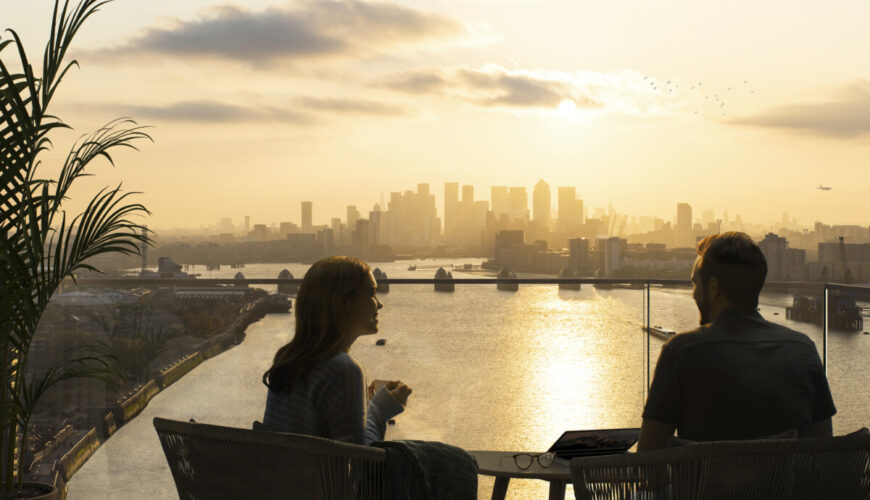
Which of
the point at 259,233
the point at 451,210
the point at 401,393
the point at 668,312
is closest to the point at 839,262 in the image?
the point at 668,312

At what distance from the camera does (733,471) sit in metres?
1.25

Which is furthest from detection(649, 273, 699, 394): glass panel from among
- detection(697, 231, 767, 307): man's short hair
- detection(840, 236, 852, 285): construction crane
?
detection(697, 231, 767, 307): man's short hair

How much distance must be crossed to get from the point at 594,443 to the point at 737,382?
50cm

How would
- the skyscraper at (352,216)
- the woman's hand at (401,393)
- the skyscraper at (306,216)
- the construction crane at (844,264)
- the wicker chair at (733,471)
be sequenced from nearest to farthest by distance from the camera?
the wicker chair at (733,471) < the woman's hand at (401,393) < the construction crane at (844,264) < the skyscraper at (352,216) < the skyscraper at (306,216)

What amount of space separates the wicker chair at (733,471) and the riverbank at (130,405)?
235cm

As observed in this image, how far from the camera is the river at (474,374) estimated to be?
340 cm

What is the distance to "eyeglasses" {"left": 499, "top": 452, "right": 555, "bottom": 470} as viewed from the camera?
1.82 m

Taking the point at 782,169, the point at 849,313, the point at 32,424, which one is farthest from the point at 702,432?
the point at 782,169

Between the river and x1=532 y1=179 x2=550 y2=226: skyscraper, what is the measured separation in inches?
223

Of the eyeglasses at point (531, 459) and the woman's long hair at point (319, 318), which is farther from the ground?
the woman's long hair at point (319, 318)

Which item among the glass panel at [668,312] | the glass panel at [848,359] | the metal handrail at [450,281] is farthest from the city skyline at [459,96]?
the glass panel at [848,359]

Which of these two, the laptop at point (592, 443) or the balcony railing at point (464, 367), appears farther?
the balcony railing at point (464, 367)

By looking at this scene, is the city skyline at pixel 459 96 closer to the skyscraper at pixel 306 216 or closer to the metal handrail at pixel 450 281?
the skyscraper at pixel 306 216

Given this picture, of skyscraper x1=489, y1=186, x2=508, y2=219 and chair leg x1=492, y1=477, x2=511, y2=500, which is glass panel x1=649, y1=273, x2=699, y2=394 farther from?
skyscraper x1=489, y1=186, x2=508, y2=219
